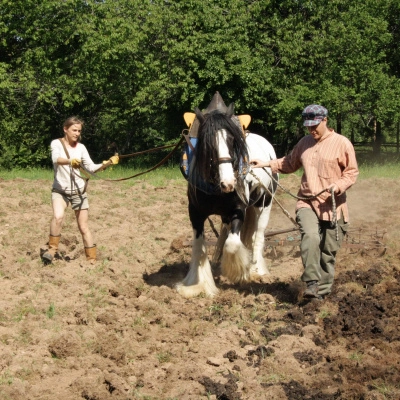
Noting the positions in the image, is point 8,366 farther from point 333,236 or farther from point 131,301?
point 333,236

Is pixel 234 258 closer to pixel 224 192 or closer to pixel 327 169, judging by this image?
pixel 224 192

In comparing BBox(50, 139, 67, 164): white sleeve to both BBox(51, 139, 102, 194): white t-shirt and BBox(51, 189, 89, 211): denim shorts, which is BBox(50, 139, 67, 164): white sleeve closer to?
BBox(51, 139, 102, 194): white t-shirt

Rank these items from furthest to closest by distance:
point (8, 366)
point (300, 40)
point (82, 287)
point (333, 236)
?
point (300, 40), point (82, 287), point (333, 236), point (8, 366)

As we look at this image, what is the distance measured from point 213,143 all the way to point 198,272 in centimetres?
154

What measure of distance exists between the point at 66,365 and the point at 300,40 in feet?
65.2

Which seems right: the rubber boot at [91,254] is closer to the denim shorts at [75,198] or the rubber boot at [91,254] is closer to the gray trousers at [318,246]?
the denim shorts at [75,198]

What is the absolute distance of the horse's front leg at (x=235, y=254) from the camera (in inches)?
282

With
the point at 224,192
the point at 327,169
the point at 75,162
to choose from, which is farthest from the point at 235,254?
the point at 75,162

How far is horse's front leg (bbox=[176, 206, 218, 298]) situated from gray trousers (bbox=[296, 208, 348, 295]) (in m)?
1.17

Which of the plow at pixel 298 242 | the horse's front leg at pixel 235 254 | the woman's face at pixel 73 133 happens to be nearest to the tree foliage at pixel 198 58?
the plow at pixel 298 242

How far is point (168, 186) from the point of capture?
14.6 m

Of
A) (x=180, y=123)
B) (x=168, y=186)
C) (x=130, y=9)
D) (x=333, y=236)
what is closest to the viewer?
(x=333, y=236)

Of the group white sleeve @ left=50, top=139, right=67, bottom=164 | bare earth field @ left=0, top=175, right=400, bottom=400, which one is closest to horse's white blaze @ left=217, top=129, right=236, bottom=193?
bare earth field @ left=0, top=175, right=400, bottom=400

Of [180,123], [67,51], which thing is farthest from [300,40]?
[67,51]
